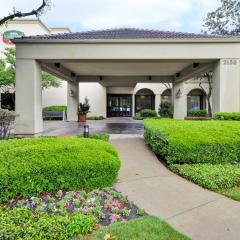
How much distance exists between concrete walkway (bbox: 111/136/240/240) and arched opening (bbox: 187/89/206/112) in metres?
24.8

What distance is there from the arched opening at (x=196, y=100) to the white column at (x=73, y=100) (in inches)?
582

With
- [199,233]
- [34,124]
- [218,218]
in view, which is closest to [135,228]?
[199,233]

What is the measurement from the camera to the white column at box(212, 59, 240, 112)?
10844 millimetres

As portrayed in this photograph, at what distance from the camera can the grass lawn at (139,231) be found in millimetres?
3209

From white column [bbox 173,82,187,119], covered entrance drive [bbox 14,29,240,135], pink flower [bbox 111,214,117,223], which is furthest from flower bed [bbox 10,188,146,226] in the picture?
white column [bbox 173,82,187,119]

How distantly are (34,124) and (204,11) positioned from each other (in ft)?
69.3

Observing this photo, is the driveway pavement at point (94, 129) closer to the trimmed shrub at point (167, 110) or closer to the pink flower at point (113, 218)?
the trimmed shrub at point (167, 110)

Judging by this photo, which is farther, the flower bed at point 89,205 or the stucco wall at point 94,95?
the stucco wall at point 94,95

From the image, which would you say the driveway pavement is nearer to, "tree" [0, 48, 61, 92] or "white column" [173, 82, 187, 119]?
"white column" [173, 82, 187, 119]

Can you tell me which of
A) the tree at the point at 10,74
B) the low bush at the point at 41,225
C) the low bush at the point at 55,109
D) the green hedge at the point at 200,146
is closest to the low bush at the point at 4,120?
the green hedge at the point at 200,146

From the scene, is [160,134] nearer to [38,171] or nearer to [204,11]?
[38,171]

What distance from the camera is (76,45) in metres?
11.0

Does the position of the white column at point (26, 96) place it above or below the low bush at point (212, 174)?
above

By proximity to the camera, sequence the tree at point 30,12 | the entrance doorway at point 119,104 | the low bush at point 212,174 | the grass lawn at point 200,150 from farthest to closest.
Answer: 1. the entrance doorway at point 119,104
2. the tree at point 30,12
3. the grass lawn at point 200,150
4. the low bush at point 212,174
